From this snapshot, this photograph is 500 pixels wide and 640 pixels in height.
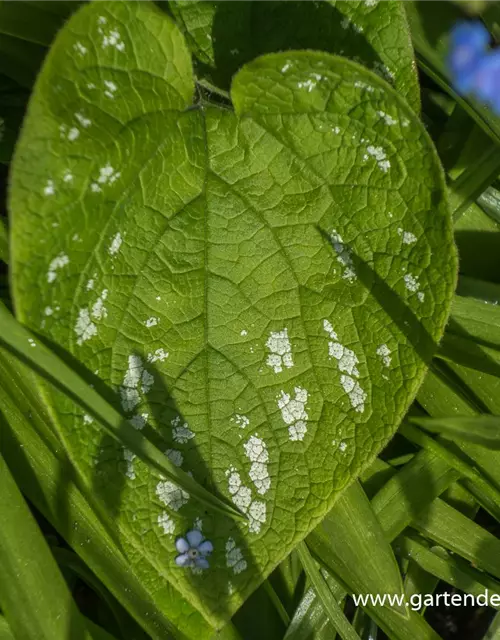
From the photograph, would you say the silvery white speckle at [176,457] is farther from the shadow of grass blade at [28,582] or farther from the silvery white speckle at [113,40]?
the silvery white speckle at [113,40]

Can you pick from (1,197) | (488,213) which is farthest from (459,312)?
(1,197)

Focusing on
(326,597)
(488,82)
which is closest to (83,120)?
(488,82)

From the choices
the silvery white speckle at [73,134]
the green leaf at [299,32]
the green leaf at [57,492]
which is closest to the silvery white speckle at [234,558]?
the green leaf at [57,492]

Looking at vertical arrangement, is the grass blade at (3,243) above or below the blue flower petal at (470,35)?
below

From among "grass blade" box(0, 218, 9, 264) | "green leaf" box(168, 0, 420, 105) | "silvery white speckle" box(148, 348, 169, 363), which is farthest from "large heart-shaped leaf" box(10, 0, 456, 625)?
"grass blade" box(0, 218, 9, 264)

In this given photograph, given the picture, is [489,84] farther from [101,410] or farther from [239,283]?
[101,410]

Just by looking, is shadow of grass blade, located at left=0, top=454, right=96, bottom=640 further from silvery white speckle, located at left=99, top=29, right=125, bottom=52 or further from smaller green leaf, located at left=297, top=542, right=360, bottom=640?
silvery white speckle, located at left=99, top=29, right=125, bottom=52
